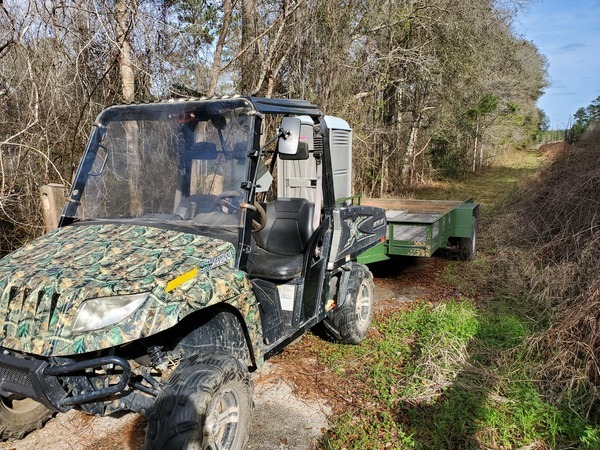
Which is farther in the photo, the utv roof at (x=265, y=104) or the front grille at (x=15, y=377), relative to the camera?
the utv roof at (x=265, y=104)

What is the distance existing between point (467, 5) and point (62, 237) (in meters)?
12.9

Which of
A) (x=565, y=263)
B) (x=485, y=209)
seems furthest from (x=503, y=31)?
(x=565, y=263)

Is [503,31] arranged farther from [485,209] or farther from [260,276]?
[260,276]

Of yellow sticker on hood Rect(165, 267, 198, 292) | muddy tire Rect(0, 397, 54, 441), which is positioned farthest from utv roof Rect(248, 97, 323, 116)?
muddy tire Rect(0, 397, 54, 441)

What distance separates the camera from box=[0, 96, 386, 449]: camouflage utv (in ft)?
7.22

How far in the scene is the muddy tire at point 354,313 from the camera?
4.42 meters

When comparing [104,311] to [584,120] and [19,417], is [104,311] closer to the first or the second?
[19,417]

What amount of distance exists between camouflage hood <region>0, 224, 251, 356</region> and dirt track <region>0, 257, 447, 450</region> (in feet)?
3.91

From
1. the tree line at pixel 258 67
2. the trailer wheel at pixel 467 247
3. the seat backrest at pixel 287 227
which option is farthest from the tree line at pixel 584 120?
the seat backrest at pixel 287 227

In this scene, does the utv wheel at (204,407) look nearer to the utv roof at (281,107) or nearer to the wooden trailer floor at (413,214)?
the utv roof at (281,107)

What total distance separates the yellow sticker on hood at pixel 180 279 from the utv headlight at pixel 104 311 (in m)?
0.12

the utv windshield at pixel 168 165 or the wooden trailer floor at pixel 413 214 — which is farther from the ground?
the utv windshield at pixel 168 165

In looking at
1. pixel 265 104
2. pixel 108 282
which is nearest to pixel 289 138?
pixel 265 104

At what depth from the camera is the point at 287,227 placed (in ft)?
13.8
